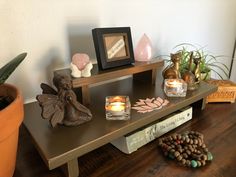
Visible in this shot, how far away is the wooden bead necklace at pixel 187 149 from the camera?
0.59 metres

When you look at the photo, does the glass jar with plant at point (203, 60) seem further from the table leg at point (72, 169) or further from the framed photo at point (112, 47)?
the table leg at point (72, 169)

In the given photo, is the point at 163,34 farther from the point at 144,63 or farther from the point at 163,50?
the point at 144,63

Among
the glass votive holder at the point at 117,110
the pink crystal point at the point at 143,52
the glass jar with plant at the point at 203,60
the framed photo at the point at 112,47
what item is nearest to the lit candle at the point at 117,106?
→ the glass votive holder at the point at 117,110

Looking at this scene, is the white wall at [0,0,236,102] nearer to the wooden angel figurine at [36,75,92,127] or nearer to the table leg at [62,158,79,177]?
the wooden angel figurine at [36,75,92,127]

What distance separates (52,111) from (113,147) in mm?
224

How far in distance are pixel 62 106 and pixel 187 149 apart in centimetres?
36

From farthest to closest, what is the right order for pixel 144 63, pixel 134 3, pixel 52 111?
pixel 134 3, pixel 144 63, pixel 52 111

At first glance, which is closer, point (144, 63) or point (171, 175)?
point (171, 175)

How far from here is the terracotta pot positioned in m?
0.42

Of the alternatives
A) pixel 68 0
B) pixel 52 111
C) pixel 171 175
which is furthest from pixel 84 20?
pixel 171 175

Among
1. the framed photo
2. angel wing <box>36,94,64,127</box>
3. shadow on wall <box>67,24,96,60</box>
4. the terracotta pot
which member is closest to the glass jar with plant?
the framed photo

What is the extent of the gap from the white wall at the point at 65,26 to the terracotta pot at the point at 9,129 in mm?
223

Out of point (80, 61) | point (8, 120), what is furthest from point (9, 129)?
point (80, 61)

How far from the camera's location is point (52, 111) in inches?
21.4
